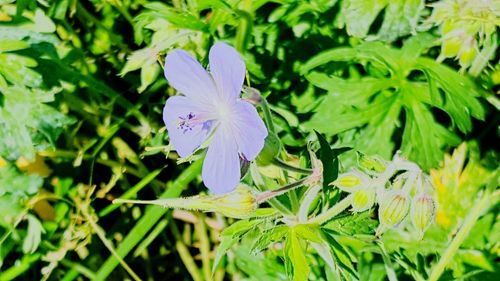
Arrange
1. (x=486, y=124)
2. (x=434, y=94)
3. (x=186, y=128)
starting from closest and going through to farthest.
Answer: (x=186, y=128)
(x=434, y=94)
(x=486, y=124)

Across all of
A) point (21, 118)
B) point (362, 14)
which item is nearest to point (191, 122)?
point (362, 14)

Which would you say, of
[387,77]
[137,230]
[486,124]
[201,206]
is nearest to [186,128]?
[201,206]

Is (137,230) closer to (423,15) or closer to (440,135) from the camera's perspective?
(440,135)

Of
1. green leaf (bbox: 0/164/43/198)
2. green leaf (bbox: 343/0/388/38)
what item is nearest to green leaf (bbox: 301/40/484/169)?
green leaf (bbox: 343/0/388/38)

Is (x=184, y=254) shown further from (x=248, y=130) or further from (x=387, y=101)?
(x=248, y=130)

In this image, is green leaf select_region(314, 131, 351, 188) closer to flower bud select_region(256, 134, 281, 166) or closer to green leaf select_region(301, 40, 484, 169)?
flower bud select_region(256, 134, 281, 166)

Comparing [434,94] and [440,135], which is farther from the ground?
[434,94]

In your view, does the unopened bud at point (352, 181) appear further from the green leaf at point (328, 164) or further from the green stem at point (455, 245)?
the green stem at point (455, 245)
